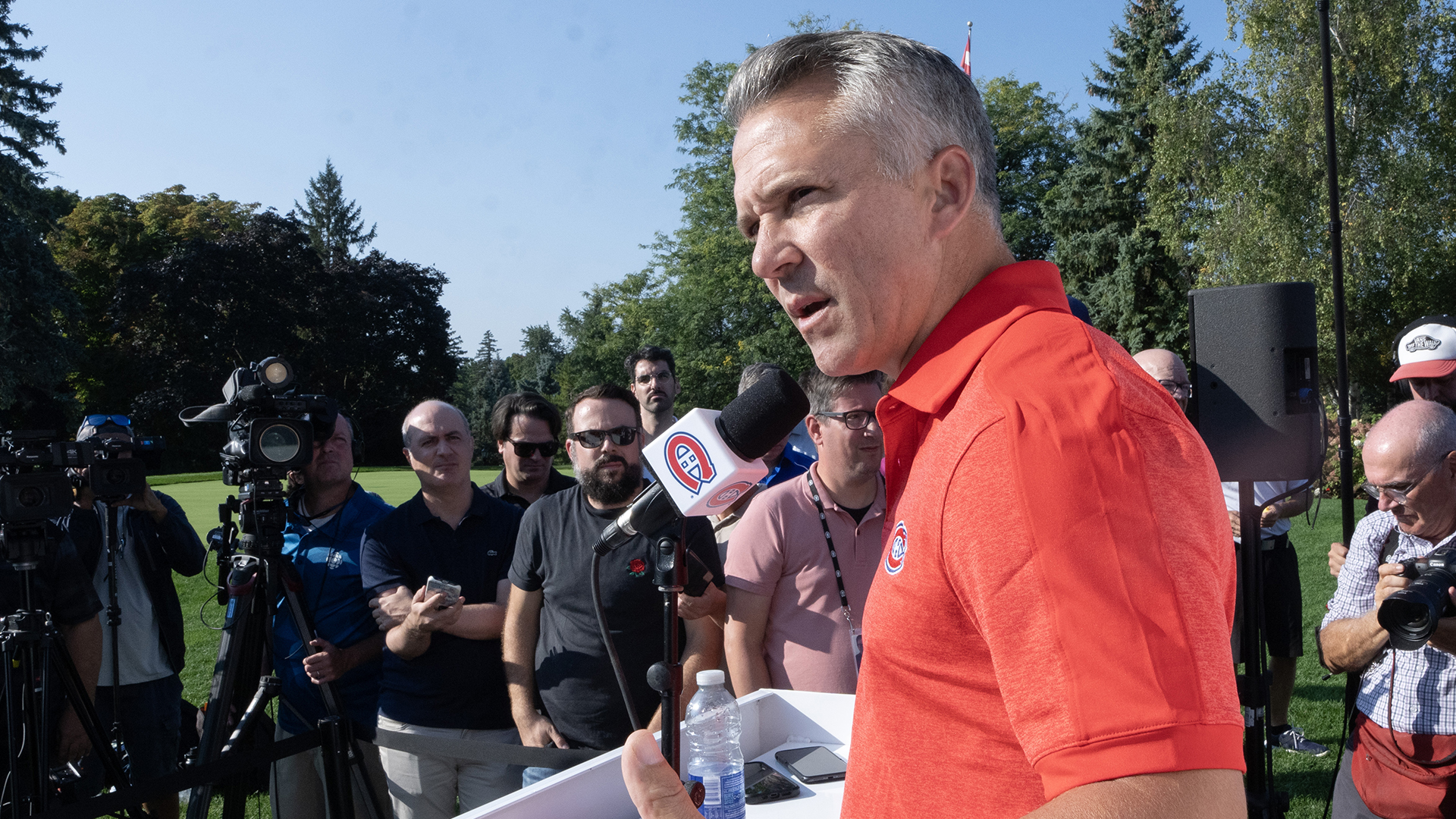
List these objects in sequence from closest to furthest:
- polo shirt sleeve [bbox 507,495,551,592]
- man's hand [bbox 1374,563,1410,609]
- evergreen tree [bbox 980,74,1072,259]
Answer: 1. man's hand [bbox 1374,563,1410,609]
2. polo shirt sleeve [bbox 507,495,551,592]
3. evergreen tree [bbox 980,74,1072,259]

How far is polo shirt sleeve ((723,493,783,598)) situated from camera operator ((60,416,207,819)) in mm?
3365

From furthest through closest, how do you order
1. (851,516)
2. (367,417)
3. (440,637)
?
(367,417) < (440,637) < (851,516)

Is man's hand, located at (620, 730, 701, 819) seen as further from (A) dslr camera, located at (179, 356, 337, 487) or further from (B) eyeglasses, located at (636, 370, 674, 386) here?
(B) eyeglasses, located at (636, 370, 674, 386)

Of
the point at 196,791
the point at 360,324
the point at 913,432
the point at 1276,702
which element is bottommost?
the point at 1276,702

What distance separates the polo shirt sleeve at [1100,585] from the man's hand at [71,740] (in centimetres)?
487

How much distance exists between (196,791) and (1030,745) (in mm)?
3539

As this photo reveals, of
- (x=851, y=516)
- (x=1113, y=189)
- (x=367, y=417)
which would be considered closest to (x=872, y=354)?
(x=851, y=516)

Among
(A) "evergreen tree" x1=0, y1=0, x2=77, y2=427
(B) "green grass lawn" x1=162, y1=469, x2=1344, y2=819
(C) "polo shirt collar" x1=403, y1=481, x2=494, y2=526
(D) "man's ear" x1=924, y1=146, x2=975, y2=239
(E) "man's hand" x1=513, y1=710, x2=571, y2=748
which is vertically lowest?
(B) "green grass lawn" x1=162, y1=469, x2=1344, y2=819

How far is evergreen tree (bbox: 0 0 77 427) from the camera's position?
23.4 meters

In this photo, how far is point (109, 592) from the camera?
16.0 ft

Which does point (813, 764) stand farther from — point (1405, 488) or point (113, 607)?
point (113, 607)

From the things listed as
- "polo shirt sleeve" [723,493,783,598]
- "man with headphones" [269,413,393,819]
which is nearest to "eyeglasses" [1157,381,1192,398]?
"polo shirt sleeve" [723,493,783,598]

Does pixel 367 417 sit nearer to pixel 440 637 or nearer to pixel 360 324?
pixel 360 324

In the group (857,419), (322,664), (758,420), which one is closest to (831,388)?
(857,419)
